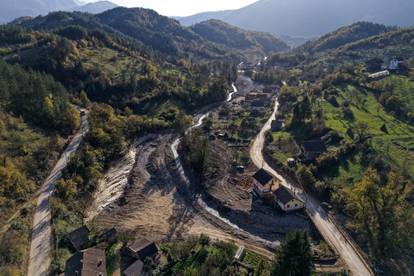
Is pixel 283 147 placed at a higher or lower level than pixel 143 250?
lower

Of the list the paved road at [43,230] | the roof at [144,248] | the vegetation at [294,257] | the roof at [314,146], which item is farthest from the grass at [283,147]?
the paved road at [43,230]

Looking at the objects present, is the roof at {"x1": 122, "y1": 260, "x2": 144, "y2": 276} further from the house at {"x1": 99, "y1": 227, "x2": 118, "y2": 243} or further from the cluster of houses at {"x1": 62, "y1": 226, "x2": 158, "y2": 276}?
the house at {"x1": 99, "y1": 227, "x2": 118, "y2": 243}

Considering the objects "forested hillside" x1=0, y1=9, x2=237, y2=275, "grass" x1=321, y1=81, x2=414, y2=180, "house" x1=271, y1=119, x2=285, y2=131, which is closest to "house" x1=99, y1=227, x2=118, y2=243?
"forested hillside" x1=0, y1=9, x2=237, y2=275

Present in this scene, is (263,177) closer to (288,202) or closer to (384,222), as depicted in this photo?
(288,202)

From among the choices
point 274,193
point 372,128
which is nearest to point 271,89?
point 372,128

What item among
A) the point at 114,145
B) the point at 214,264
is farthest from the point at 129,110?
the point at 214,264

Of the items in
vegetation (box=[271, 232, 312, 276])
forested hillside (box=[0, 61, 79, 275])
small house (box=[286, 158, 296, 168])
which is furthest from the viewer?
small house (box=[286, 158, 296, 168])

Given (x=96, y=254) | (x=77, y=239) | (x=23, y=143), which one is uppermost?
(x=23, y=143)
